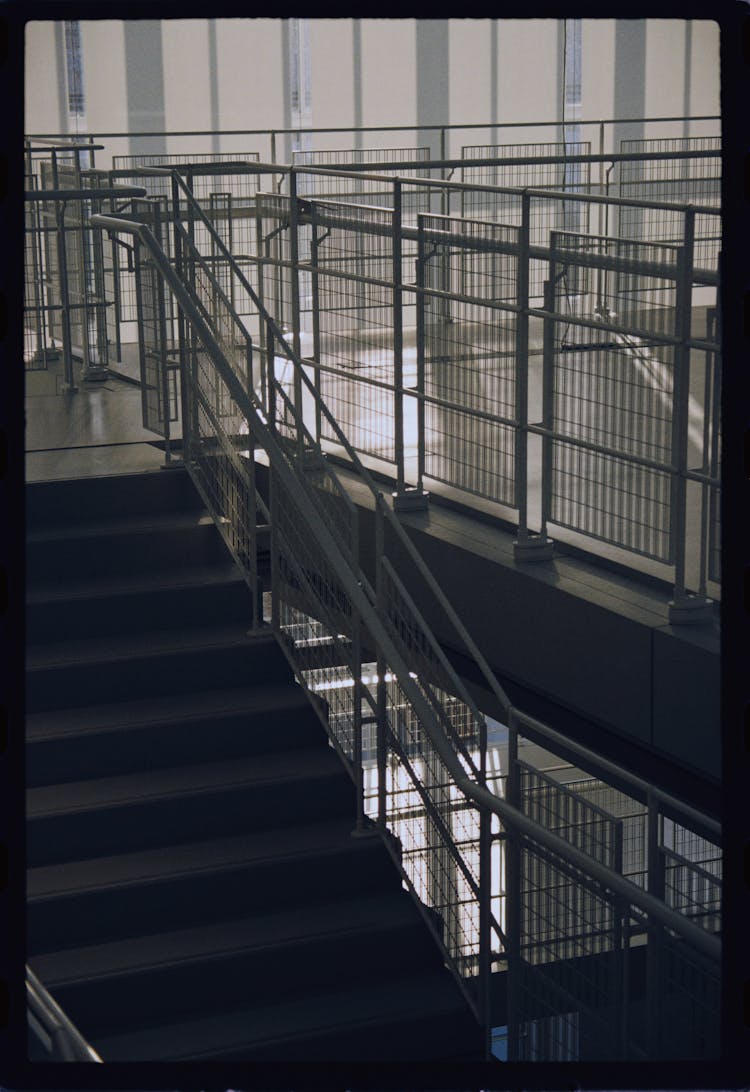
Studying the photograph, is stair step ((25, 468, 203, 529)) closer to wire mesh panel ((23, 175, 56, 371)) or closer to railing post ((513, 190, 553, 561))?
railing post ((513, 190, 553, 561))

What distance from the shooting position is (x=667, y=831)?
8.40 m

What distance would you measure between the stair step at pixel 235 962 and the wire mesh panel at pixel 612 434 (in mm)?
1032

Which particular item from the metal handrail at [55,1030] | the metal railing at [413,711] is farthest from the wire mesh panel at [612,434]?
the metal handrail at [55,1030]

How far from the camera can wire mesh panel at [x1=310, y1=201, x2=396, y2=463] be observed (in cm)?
438

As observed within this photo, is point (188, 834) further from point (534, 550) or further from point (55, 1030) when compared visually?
point (55, 1030)

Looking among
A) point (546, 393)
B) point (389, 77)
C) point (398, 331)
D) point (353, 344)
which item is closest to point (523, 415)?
point (546, 393)

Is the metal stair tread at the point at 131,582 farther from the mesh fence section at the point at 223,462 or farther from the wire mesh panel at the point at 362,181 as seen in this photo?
the wire mesh panel at the point at 362,181

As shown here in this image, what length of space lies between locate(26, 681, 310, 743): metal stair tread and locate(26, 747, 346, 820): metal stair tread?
0.40 ft

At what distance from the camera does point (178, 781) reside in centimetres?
345

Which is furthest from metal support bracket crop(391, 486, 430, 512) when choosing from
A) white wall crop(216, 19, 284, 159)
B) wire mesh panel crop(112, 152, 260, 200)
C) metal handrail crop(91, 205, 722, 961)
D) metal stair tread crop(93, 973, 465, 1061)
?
white wall crop(216, 19, 284, 159)

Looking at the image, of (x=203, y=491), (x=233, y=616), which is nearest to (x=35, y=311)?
(x=203, y=491)

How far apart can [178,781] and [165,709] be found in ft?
0.76

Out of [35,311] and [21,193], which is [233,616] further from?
[21,193]

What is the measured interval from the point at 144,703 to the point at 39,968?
80 cm
